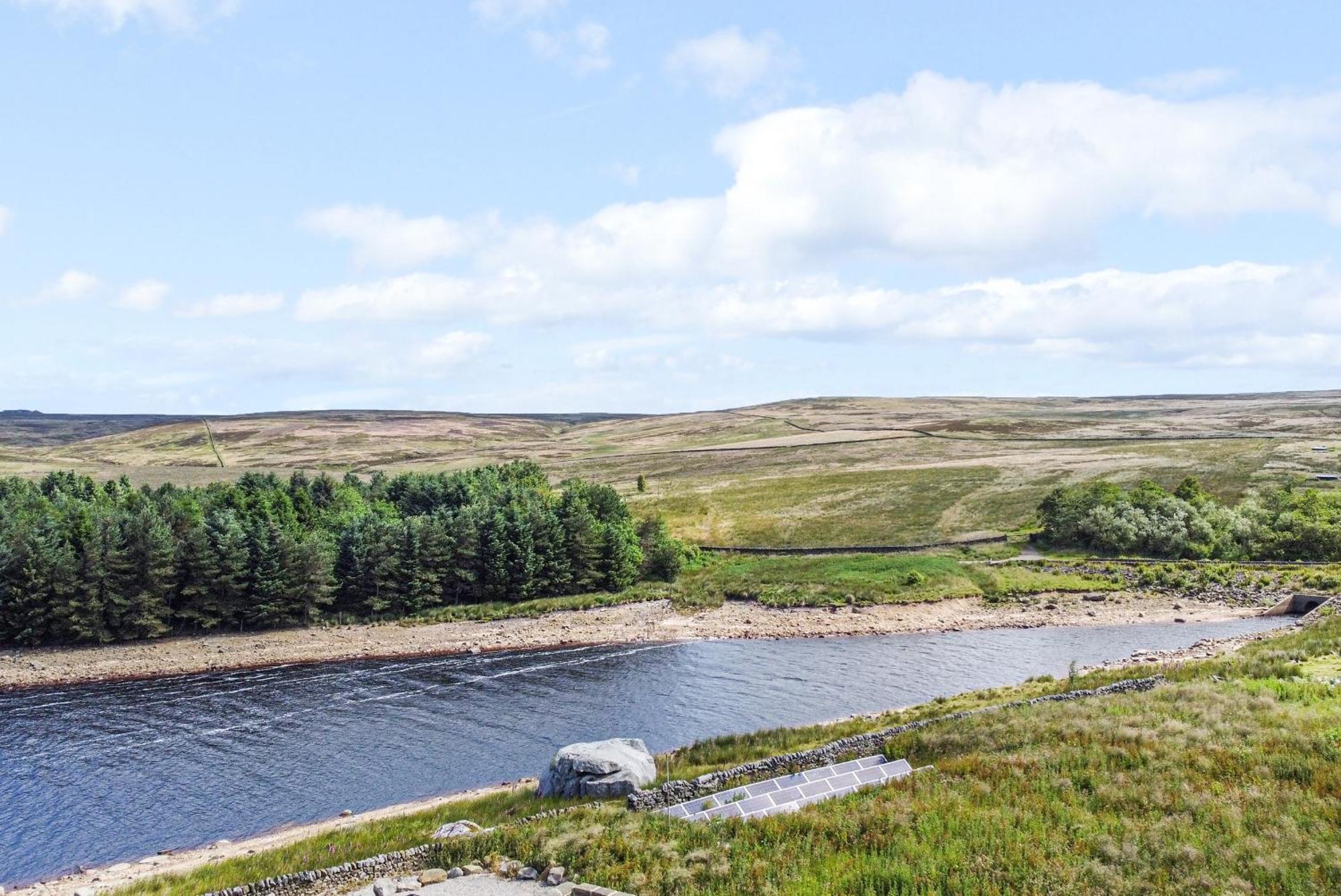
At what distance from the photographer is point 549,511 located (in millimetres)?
80750

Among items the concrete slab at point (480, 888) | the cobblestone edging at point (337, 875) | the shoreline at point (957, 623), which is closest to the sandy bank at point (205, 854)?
the shoreline at point (957, 623)

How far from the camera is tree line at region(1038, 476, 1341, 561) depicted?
76.4 meters

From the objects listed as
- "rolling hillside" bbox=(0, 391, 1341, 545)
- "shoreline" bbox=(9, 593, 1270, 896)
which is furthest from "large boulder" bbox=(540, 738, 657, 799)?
"rolling hillside" bbox=(0, 391, 1341, 545)

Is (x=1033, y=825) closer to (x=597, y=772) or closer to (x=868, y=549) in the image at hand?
(x=597, y=772)

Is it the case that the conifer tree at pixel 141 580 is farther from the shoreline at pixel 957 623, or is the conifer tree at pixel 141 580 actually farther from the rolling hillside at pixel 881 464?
the rolling hillside at pixel 881 464

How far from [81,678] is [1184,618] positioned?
2923 inches

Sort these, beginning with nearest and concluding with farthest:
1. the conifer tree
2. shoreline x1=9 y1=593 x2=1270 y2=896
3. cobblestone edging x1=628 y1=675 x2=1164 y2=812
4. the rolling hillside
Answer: cobblestone edging x1=628 y1=675 x2=1164 y2=812, shoreline x1=9 y1=593 x2=1270 y2=896, the conifer tree, the rolling hillside

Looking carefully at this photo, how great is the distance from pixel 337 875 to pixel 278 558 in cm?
5051

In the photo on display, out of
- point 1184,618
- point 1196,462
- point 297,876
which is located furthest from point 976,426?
point 297,876

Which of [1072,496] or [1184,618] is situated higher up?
[1072,496]

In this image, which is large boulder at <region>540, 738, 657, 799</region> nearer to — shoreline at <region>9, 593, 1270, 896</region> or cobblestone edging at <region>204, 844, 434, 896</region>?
shoreline at <region>9, 593, 1270, 896</region>

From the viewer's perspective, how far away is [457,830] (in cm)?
2622

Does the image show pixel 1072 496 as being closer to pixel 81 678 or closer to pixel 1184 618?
pixel 1184 618

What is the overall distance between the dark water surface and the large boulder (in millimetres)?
8631
